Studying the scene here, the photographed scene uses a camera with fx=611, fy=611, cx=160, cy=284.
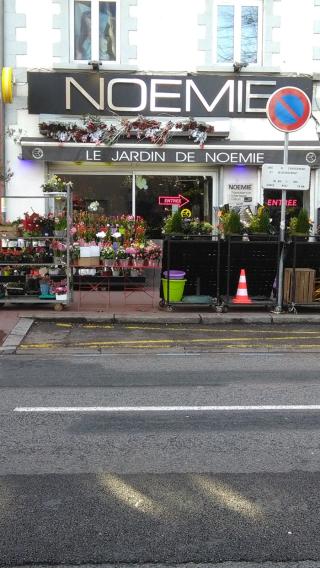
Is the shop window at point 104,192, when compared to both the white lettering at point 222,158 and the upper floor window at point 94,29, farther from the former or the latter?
the upper floor window at point 94,29

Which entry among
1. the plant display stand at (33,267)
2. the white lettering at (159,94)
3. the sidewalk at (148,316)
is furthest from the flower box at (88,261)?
the white lettering at (159,94)

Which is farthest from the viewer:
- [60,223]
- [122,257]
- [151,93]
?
[151,93]

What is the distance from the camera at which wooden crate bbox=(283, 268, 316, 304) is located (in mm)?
10805

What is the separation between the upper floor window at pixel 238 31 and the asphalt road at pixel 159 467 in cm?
884

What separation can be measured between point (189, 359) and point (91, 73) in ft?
25.9

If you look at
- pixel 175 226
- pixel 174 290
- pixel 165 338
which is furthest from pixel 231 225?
pixel 165 338

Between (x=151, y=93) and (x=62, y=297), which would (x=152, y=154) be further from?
(x=62, y=297)

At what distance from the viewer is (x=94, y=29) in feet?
43.8

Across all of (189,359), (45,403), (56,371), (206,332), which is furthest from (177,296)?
(45,403)

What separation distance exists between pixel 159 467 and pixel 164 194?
33.3ft

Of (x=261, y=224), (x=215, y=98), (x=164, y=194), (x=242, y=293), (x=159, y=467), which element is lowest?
(x=159, y=467)

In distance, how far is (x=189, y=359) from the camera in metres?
7.85

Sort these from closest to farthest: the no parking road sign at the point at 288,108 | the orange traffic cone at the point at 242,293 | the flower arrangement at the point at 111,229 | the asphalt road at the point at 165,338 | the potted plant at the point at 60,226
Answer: the asphalt road at the point at 165,338, the no parking road sign at the point at 288,108, the potted plant at the point at 60,226, the orange traffic cone at the point at 242,293, the flower arrangement at the point at 111,229

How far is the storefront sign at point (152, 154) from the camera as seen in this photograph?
1304cm
